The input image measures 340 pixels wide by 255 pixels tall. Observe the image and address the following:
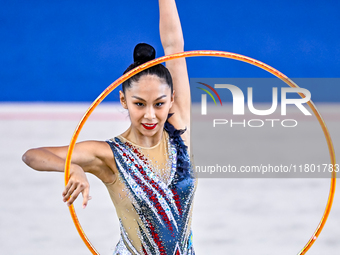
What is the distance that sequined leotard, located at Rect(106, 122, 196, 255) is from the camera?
1566 millimetres

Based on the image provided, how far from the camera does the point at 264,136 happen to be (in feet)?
17.6

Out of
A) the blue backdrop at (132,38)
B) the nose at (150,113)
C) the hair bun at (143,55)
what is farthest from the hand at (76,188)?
the blue backdrop at (132,38)

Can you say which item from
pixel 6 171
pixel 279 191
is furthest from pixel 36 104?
pixel 279 191

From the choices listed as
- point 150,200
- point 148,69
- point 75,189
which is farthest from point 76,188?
point 148,69

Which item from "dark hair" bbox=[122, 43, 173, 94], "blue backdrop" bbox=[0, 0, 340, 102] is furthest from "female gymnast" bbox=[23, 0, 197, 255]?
"blue backdrop" bbox=[0, 0, 340, 102]

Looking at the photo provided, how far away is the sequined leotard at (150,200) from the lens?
5.14 ft

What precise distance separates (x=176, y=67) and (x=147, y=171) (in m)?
0.42

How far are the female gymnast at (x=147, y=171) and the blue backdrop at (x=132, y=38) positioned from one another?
3.36m

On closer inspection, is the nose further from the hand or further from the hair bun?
the hand

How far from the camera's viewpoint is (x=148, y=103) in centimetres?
153

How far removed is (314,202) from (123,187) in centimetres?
203

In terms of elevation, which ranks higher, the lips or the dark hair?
the dark hair

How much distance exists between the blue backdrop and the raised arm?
3.10 meters

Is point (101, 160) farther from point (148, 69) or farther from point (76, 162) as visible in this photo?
point (148, 69)
